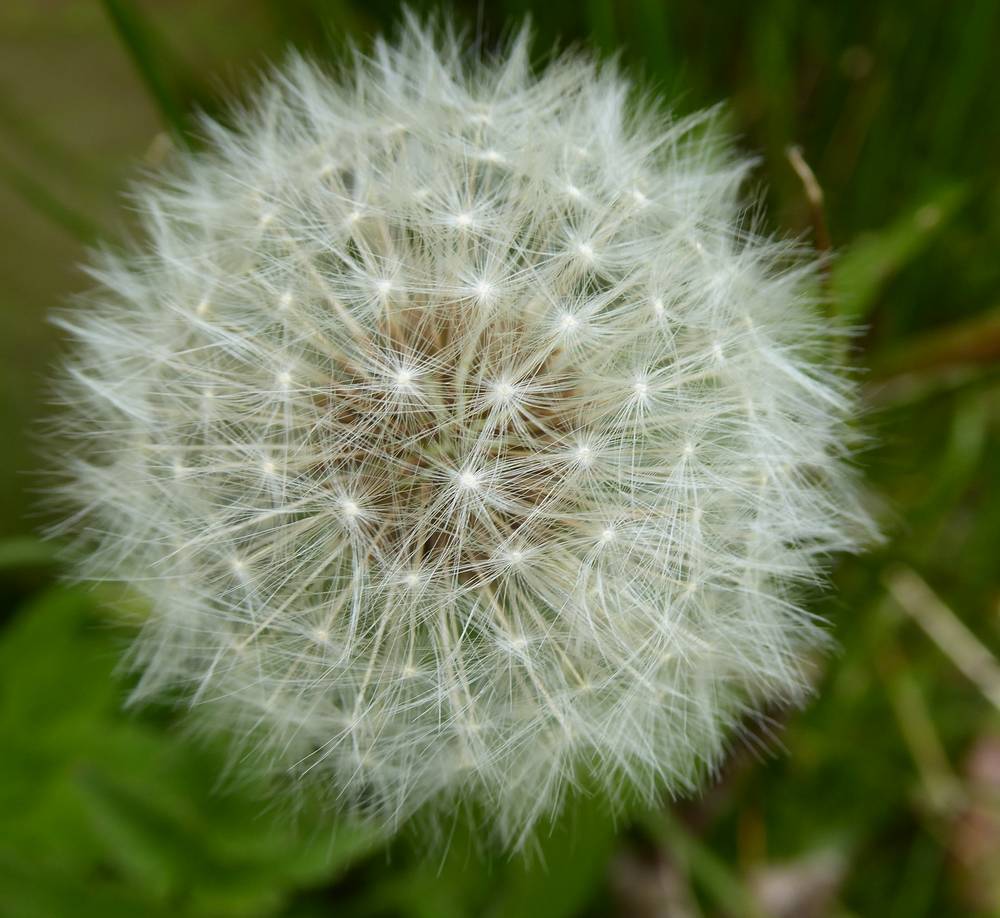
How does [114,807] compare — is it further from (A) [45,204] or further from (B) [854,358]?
(B) [854,358]

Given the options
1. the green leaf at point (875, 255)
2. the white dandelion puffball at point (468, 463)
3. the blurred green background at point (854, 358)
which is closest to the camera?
the white dandelion puffball at point (468, 463)

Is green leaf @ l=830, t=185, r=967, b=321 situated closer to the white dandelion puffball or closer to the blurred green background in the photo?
the blurred green background

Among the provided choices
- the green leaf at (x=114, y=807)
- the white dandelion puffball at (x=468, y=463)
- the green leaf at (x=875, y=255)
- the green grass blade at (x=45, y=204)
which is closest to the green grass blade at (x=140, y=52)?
the green grass blade at (x=45, y=204)

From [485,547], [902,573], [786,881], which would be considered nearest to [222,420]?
[485,547]

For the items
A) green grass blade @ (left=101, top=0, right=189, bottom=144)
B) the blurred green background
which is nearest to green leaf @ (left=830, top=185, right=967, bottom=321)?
the blurred green background

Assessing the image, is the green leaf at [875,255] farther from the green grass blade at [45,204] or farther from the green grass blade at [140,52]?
the green grass blade at [45,204]

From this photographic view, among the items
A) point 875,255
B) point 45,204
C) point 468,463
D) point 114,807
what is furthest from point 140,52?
point 875,255
